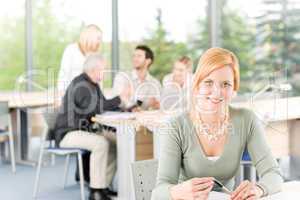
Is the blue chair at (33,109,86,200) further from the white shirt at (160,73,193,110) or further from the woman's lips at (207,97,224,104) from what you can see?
the woman's lips at (207,97,224,104)

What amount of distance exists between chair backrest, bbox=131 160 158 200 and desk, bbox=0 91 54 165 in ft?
13.2

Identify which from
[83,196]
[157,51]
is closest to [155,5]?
[157,51]

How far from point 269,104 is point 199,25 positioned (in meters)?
2.43

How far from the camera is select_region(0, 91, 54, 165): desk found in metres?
6.12

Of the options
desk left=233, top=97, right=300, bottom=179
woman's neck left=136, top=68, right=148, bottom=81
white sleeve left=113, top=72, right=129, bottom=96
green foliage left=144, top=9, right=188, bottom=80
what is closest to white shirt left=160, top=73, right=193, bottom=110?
woman's neck left=136, top=68, right=148, bottom=81

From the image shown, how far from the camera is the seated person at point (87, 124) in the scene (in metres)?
4.54

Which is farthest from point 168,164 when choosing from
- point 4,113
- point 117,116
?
point 4,113

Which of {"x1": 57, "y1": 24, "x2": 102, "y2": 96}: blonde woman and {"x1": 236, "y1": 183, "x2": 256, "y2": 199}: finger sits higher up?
{"x1": 57, "y1": 24, "x2": 102, "y2": 96}: blonde woman

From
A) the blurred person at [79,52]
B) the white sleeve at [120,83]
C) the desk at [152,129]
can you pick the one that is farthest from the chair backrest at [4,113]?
the desk at [152,129]

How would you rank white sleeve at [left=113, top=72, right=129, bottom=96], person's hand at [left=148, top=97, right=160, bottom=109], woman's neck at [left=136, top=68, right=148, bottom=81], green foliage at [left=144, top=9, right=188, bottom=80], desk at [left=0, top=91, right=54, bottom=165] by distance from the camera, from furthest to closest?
green foliage at [left=144, top=9, right=188, bottom=80]
desk at [left=0, top=91, right=54, bottom=165]
white sleeve at [left=113, top=72, right=129, bottom=96]
woman's neck at [left=136, top=68, right=148, bottom=81]
person's hand at [left=148, top=97, right=160, bottom=109]

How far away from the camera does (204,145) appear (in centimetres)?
213

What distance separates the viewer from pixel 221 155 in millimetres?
2131

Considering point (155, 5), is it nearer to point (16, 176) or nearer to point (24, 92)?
point (24, 92)

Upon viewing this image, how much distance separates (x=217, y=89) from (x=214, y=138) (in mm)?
208
